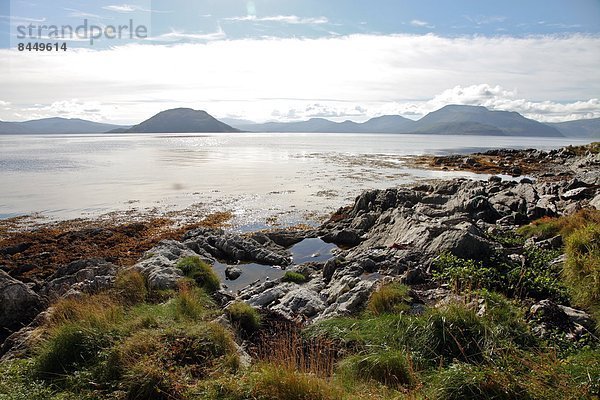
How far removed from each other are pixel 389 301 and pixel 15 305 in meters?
11.1

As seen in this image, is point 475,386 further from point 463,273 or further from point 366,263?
point 366,263

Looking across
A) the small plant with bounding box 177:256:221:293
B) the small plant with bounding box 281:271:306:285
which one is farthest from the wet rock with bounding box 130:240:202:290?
the small plant with bounding box 281:271:306:285

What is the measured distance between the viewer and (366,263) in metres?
15.0

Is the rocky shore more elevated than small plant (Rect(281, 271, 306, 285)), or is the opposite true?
the rocky shore

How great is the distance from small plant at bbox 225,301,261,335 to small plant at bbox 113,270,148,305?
112 inches

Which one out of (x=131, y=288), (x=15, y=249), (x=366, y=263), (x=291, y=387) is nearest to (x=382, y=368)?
(x=291, y=387)

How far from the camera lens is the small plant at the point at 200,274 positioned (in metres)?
13.9

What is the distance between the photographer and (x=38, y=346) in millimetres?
7531

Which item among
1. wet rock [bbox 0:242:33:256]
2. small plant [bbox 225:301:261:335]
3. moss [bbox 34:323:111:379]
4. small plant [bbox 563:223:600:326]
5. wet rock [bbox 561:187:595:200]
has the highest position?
wet rock [bbox 561:187:595:200]

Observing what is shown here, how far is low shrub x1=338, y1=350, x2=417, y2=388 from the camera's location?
6.29 m

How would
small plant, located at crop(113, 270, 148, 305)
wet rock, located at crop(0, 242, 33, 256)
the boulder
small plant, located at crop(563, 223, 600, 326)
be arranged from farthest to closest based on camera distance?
wet rock, located at crop(0, 242, 33, 256) → the boulder → small plant, located at crop(113, 270, 148, 305) → small plant, located at crop(563, 223, 600, 326)

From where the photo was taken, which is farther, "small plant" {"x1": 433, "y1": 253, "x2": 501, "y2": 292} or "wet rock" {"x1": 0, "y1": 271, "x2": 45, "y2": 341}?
"wet rock" {"x1": 0, "y1": 271, "x2": 45, "y2": 341}

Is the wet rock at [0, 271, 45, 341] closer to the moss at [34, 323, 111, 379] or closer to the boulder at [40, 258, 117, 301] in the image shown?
the boulder at [40, 258, 117, 301]

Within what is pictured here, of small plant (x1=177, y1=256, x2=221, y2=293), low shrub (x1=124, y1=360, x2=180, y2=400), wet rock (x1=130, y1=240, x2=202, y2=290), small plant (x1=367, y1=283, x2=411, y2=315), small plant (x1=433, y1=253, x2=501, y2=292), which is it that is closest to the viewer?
low shrub (x1=124, y1=360, x2=180, y2=400)
